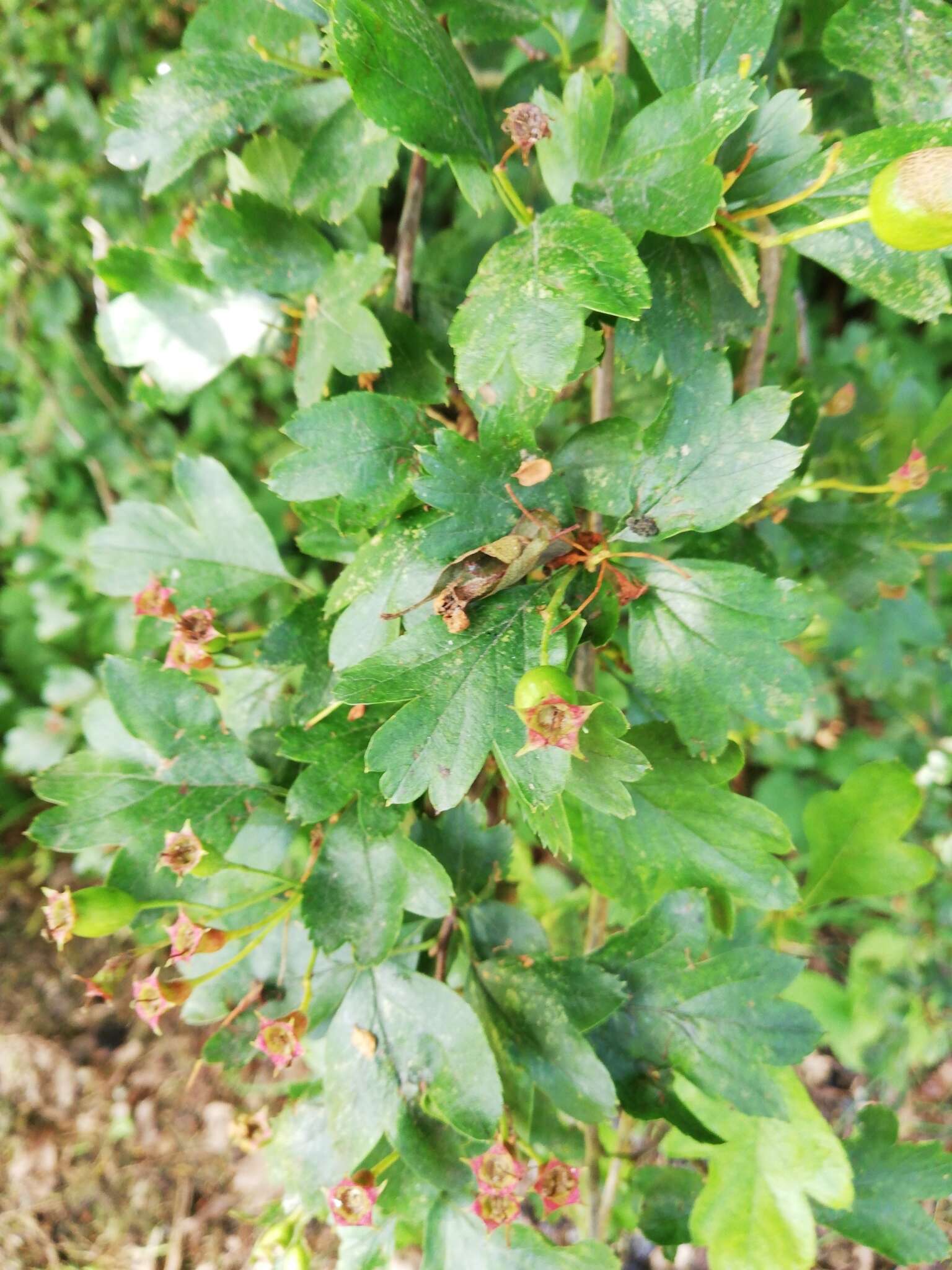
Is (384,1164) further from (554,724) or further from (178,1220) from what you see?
(178,1220)

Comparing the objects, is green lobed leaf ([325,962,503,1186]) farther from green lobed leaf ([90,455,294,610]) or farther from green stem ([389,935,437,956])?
green lobed leaf ([90,455,294,610])

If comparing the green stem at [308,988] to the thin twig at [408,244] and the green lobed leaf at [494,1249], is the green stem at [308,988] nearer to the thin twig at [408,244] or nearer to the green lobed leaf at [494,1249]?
the green lobed leaf at [494,1249]

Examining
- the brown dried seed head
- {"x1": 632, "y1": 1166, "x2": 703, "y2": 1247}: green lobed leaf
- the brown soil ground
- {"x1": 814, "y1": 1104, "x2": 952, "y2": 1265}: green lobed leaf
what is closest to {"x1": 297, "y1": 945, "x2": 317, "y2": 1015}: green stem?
the brown dried seed head

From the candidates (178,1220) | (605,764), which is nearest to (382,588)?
(605,764)

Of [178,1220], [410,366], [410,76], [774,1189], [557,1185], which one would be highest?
[410,76]

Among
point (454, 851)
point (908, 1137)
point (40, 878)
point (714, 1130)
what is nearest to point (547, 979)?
point (454, 851)

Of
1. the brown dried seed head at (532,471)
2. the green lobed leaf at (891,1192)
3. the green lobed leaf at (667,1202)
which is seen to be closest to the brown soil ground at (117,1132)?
the green lobed leaf at (667,1202)
